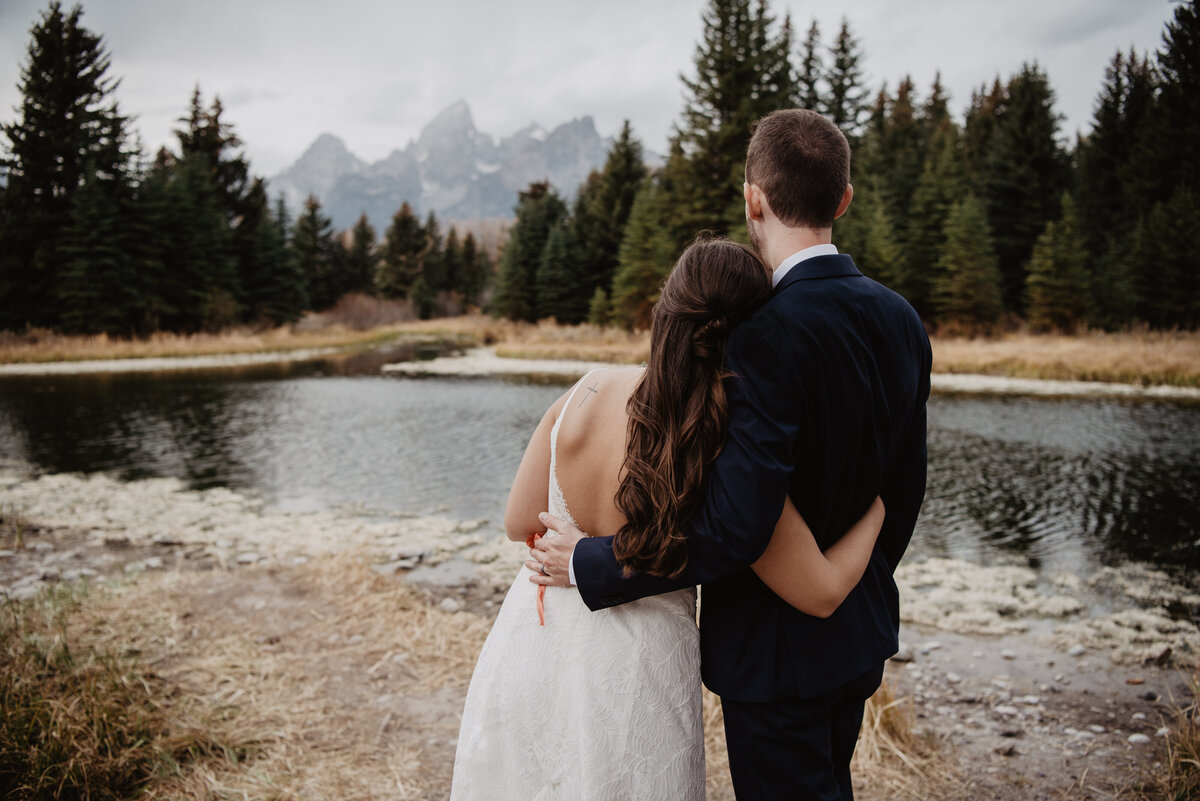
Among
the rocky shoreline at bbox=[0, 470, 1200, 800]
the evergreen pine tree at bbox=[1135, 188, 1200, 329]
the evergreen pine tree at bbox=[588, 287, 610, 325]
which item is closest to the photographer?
the rocky shoreline at bbox=[0, 470, 1200, 800]

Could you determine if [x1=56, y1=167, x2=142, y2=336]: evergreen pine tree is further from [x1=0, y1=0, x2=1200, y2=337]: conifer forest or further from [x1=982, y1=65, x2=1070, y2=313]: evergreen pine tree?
[x1=982, y1=65, x2=1070, y2=313]: evergreen pine tree

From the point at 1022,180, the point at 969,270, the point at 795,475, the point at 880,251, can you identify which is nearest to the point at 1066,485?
the point at 795,475

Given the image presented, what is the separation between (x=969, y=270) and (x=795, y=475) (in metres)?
33.9

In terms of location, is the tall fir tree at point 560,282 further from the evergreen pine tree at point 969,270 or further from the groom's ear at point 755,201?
the groom's ear at point 755,201

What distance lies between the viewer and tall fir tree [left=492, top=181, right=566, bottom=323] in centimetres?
4369

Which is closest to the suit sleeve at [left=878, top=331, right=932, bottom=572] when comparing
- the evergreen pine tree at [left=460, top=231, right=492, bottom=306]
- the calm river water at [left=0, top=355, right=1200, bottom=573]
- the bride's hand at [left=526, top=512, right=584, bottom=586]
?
the bride's hand at [left=526, top=512, right=584, bottom=586]

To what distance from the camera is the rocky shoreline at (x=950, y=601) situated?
3.62 m

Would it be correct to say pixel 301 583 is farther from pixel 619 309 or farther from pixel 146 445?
pixel 619 309

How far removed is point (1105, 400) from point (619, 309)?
20701mm

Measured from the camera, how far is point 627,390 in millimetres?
1737

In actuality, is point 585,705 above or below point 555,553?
below

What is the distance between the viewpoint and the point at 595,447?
1730mm

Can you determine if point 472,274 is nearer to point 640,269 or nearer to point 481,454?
Answer: point 640,269

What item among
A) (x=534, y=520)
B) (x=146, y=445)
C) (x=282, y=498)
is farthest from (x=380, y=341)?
(x=534, y=520)
